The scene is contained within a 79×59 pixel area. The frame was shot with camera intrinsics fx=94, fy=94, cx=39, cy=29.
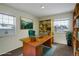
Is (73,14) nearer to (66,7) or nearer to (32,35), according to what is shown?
(66,7)

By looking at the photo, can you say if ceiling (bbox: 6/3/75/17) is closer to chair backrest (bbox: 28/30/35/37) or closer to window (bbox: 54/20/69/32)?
window (bbox: 54/20/69/32)

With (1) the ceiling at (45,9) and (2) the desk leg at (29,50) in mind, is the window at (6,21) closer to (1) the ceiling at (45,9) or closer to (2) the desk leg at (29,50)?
(1) the ceiling at (45,9)

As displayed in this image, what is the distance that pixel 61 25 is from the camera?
5.27 ft

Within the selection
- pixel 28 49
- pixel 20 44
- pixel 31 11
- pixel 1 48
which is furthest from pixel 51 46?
pixel 1 48

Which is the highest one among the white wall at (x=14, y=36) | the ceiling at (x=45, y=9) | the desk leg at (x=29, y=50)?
the ceiling at (x=45, y=9)

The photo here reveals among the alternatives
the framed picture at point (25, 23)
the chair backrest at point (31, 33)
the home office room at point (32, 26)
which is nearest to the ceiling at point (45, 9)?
the home office room at point (32, 26)

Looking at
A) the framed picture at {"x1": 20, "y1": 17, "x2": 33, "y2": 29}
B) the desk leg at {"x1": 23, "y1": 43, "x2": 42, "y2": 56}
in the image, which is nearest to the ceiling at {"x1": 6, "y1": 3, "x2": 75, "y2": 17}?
the framed picture at {"x1": 20, "y1": 17, "x2": 33, "y2": 29}

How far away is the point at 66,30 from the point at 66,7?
1.22 ft

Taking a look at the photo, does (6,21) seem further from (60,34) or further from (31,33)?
(60,34)

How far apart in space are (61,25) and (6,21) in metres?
0.90

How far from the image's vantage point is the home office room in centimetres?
150

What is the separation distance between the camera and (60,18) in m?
1.59

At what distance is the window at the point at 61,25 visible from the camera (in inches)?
61.2

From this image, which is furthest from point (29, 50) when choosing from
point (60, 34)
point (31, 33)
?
point (60, 34)
